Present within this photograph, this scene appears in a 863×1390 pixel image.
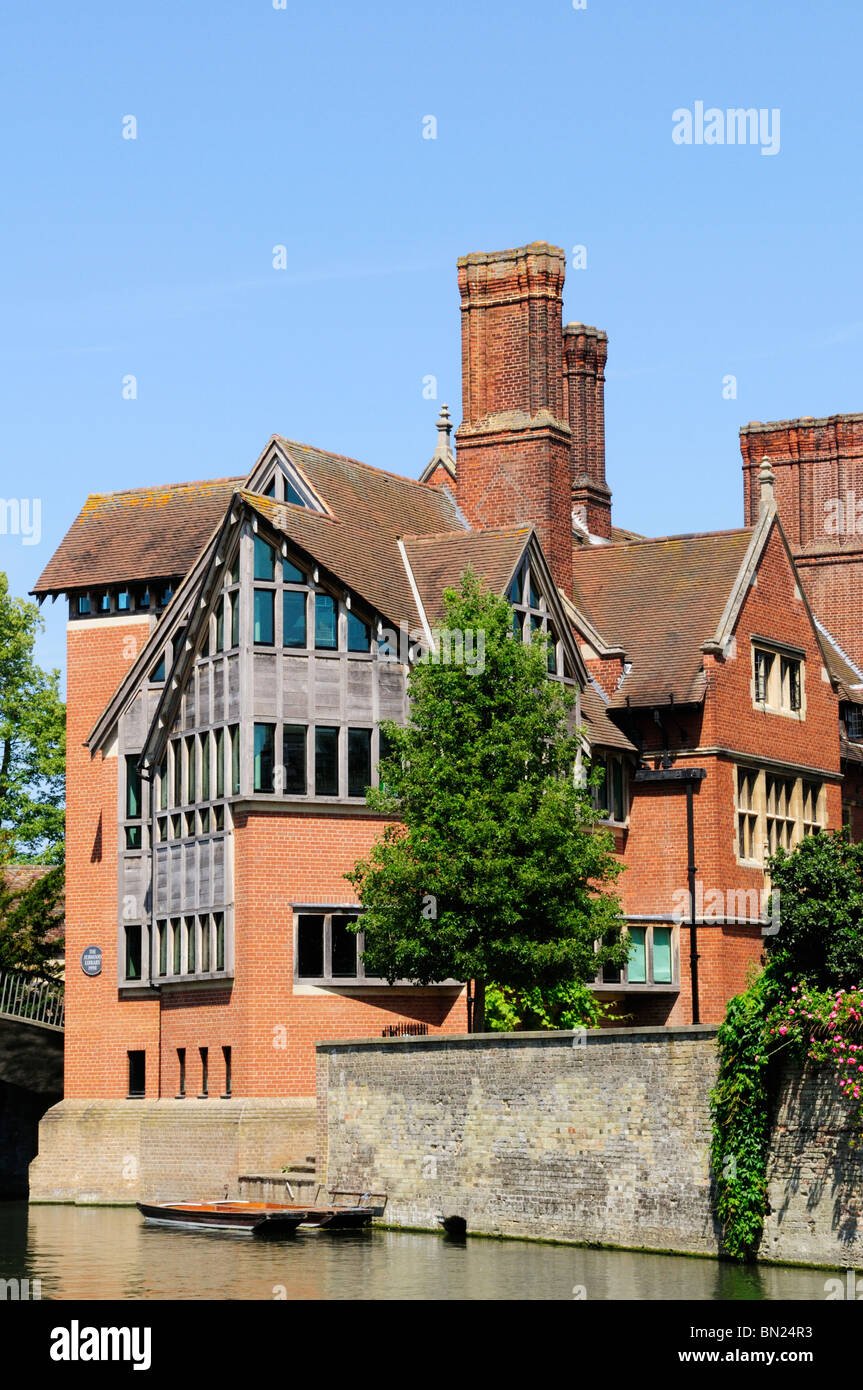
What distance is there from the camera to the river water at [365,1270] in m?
28.0

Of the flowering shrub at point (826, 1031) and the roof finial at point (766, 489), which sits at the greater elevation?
the roof finial at point (766, 489)

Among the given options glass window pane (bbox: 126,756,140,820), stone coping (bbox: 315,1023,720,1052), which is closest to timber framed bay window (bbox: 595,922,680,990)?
stone coping (bbox: 315,1023,720,1052)

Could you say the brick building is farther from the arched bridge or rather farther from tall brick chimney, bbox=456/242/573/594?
the arched bridge

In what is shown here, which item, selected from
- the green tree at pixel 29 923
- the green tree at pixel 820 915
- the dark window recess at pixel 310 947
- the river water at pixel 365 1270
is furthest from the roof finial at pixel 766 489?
the river water at pixel 365 1270

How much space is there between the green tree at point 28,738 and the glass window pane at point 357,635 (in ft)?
69.3

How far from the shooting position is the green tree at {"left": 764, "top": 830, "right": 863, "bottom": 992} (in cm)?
3247

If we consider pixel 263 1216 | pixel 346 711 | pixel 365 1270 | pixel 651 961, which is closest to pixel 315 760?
pixel 346 711

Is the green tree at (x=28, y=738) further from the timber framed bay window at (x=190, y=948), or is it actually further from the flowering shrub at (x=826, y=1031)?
the flowering shrub at (x=826, y=1031)

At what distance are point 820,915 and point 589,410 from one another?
30.8 meters

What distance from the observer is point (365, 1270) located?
1212 inches

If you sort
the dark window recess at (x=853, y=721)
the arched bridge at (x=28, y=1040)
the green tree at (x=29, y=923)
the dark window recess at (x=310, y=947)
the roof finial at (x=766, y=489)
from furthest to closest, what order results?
the dark window recess at (x=853, y=721)
the green tree at (x=29, y=923)
the roof finial at (x=766, y=489)
the arched bridge at (x=28, y=1040)
the dark window recess at (x=310, y=947)

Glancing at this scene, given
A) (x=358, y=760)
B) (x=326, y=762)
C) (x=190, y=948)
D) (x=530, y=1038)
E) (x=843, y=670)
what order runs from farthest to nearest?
(x=843, y=670)
(x=190, y=948)
(x=358, y=760)
(x=326, y=762)
(x=530, y=1038)

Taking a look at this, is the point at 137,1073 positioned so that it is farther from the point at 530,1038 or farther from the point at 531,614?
the point at 530,1038

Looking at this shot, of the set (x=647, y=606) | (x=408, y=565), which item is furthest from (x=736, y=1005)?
(x=647, y=606)
